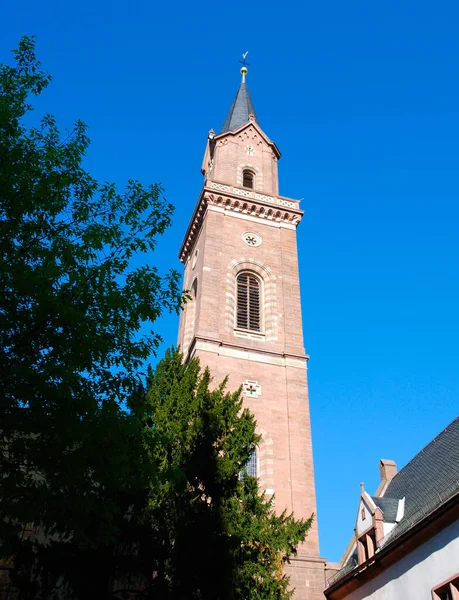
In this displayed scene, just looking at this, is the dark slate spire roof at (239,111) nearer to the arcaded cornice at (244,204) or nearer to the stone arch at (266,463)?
the arcaded cornice at (244,204)

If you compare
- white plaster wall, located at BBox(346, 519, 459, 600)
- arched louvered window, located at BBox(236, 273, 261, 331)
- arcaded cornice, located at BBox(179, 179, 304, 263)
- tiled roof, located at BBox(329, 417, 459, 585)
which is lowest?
white plaster wall, located at BBox(346, 519, 459, 600)

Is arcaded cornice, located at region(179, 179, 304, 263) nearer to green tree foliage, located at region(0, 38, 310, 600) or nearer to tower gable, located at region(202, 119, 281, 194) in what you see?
tower gable, located at region(202, 119, 281, 194)

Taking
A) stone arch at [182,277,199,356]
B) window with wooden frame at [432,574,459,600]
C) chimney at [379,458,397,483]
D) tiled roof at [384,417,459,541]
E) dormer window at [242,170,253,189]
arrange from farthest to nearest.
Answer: dormer window at [242,170,253,189], stone arch at [182,277,199,356], chimney at [379,458,397,483], tiled roof at [384,417,459,541], window with wooden frame at [432,574,459,600]

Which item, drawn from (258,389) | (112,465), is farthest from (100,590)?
(258,389)

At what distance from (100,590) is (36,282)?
7162 millimetres

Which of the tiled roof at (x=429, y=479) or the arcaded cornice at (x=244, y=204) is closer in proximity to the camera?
the tiled roof at (x=429, y=479)

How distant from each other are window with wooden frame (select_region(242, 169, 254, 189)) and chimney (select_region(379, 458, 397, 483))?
18.1 meters

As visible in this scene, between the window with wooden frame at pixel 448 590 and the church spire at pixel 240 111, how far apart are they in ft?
103

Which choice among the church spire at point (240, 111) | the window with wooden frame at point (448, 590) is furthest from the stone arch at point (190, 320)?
the window with wooden frame at point (448, 590)

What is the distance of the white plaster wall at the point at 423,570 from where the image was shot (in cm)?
→ 1521

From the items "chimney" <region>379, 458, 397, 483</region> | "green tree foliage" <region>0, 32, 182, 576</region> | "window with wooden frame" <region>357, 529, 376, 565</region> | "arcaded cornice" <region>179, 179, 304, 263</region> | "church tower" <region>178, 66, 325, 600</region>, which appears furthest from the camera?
"arcaded cornice" <region>179, 179, 304, 263</region>

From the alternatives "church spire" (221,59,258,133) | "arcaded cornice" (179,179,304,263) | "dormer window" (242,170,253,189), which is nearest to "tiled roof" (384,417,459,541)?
→ "arcaded cornice" (179,179,304,263)

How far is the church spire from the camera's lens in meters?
41.5

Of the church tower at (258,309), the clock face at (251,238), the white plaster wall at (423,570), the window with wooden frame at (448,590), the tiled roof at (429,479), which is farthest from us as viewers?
the clock face at (251,238)
